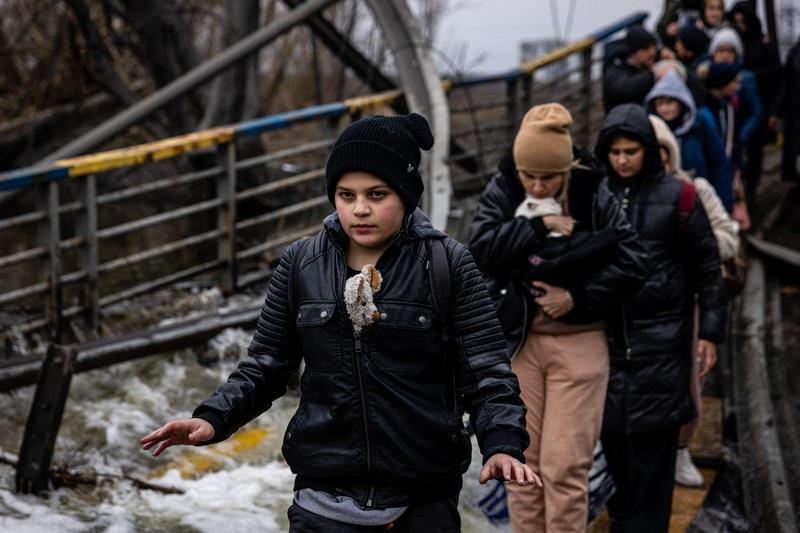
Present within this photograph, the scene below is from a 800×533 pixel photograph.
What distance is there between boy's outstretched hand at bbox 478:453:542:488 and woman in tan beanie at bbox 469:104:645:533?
4.55 feet

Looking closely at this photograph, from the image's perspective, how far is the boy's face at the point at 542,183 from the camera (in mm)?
3922

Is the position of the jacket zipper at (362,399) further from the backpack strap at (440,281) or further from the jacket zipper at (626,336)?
the jacket zipper at (626,336)

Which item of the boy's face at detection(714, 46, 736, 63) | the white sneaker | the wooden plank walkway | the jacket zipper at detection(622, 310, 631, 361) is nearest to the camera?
the jacket zipper at detection(622, 310, 631, 361)

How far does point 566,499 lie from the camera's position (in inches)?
156

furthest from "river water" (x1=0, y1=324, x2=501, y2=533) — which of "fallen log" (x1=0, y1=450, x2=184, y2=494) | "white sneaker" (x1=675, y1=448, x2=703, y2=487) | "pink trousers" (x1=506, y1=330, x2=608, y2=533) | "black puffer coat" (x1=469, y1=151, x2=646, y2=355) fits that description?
"black puffer coat" (x1=469, y1=151, x2=646, y2=355)

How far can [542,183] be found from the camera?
3932 mm

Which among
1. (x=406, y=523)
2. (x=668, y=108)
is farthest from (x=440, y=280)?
(x=668, y=108)

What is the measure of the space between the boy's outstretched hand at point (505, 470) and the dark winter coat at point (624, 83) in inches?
178

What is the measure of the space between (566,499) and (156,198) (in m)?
10.6

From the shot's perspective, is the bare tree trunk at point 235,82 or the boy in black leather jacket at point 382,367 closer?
the boy in black leather jacket at point 382,367

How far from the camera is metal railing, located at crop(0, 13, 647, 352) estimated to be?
6.89 metres

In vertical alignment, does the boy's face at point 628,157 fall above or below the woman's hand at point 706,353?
above

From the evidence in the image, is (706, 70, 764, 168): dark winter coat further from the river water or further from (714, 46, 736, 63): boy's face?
the river water

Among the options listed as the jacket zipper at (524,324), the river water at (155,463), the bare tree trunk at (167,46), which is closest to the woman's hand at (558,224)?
the jacket zipper at (524,324)
